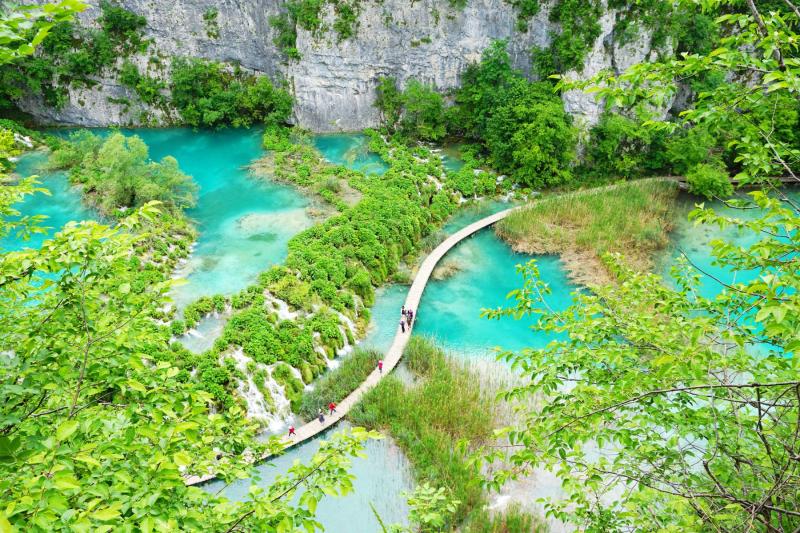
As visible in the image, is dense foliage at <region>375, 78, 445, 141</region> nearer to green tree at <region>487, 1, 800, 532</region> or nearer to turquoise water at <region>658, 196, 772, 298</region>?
turquoise water at <region>658, 196, 772, 298</region>

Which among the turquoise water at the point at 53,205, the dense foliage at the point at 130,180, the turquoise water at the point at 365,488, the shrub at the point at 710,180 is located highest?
the shrub at the point at 710,180

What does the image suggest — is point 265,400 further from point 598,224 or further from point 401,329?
point 598,224

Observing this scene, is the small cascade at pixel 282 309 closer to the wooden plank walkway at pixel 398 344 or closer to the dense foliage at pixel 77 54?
the wooden plank walkway at pixel 398 344

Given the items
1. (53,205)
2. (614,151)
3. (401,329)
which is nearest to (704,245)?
(614,151)

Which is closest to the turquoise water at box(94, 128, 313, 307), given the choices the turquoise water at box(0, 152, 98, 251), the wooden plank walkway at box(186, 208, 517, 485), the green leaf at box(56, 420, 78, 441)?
the turquoise water at box(0, 152, 98, 251)

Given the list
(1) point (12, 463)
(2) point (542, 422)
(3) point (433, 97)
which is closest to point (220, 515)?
(1) point (12, 463)

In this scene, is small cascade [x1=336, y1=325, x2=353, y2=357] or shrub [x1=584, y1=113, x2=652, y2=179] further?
shrub [x1=584, y1=113, x2=652, y2=179]

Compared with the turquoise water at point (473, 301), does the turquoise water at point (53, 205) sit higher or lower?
higher

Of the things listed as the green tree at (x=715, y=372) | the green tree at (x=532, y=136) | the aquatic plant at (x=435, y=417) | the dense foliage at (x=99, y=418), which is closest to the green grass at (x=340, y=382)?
the aquatic plant at (x=435, y=417)
